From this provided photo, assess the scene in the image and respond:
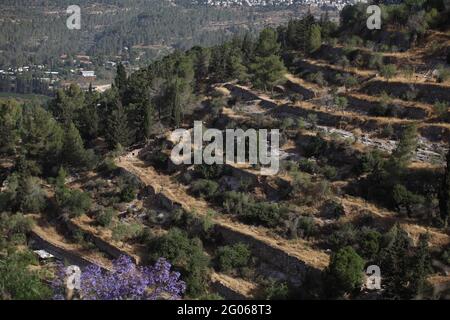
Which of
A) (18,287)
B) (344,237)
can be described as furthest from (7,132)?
(344,237)

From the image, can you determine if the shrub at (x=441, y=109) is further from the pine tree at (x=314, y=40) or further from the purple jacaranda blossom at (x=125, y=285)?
the purple jacaranda blossom at (x=125, y=285)

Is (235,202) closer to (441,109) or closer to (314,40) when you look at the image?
(441,109)

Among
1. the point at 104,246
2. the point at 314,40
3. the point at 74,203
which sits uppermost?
the point at 314,40

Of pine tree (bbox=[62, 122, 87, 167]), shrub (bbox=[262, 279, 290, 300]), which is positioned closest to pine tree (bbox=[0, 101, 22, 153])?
pine tree (bbox=[62, 122, 87, 167])

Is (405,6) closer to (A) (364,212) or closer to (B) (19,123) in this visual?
(A) (364,212)

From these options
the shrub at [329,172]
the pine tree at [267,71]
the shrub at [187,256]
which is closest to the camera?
the shrub at [187,256]

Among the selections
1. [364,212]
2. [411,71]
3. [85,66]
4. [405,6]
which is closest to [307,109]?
[411,71]

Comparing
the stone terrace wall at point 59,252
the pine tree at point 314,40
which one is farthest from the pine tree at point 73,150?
the pine tree at point 314,40

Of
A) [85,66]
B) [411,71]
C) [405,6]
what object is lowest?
[85,66]
